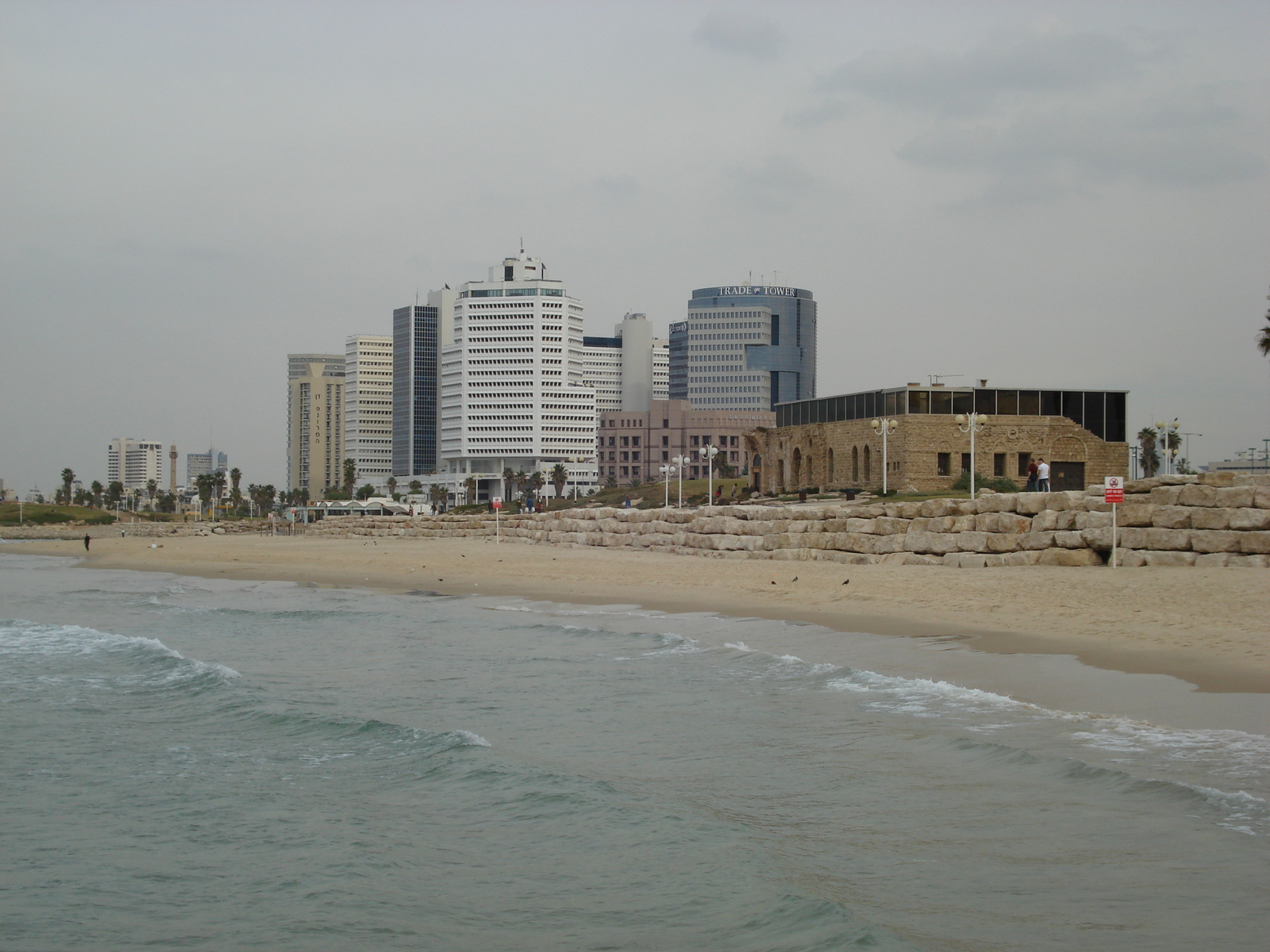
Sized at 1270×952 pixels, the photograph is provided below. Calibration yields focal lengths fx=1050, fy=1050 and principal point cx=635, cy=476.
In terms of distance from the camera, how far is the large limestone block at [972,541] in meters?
22.8

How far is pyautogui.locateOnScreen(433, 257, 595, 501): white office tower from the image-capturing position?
19125 centimetres

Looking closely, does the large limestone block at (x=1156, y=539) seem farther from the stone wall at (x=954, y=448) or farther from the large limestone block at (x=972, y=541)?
the stone wall at (x=954, y=448)

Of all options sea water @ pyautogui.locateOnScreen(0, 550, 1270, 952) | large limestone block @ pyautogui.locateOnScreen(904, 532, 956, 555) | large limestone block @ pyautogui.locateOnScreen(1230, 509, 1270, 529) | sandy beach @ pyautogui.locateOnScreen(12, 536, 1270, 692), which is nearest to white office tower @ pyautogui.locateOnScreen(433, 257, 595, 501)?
sandy beach @ pyautogui.locateOnScreen(12, 536, 1270, 692)

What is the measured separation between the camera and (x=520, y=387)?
192000 mm

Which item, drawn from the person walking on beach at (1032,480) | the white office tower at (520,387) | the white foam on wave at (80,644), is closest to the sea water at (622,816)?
the white foam on wave at (80,644)

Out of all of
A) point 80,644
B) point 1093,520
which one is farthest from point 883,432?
point 80,644

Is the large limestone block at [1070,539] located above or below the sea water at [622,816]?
above

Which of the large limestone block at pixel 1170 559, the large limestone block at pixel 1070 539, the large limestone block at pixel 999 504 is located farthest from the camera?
the large limestone block at pixel 999 504

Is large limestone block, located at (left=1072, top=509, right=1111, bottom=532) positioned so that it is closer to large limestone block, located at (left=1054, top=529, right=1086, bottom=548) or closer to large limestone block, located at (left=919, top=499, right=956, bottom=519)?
large limestone block, located at (left=1054, top=529, right=1086, bottom=548)

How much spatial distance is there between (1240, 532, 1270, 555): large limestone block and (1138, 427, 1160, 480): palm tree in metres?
62.0

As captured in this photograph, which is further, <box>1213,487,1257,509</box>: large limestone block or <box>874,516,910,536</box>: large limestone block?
<box>874,516,910,536</box>: large limestone block

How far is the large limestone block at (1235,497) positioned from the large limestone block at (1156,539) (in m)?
0.76

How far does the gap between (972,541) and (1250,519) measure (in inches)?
225

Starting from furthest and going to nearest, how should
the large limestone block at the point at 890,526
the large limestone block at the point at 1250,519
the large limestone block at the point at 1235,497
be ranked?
the large limestone block at the point at 890,526
the large limestone block at the point at 1235,497
the large limestone block at the point at 1250,519
